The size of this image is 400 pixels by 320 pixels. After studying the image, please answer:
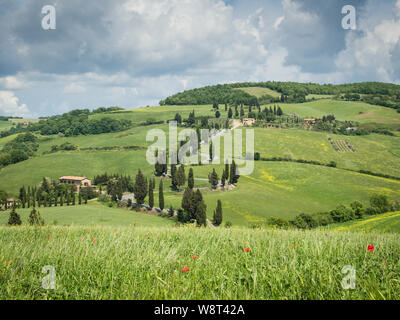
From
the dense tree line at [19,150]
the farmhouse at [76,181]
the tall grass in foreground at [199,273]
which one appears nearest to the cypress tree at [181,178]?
the farmhouse at [76,181]

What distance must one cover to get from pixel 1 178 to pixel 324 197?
131094 millimetres

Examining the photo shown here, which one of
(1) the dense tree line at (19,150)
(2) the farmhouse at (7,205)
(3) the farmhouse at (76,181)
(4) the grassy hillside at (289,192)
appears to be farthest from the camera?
(1) the dense tree line at (19,150)

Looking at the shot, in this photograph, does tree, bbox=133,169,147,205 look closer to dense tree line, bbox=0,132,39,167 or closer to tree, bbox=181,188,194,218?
tree, bbox=181,188,194,218

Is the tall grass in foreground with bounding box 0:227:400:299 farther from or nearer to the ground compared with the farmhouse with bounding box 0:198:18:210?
farther from the ground

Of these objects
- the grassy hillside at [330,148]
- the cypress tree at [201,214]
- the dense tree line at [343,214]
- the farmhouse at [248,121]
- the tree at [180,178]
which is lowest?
the dense tree line at [343,214]

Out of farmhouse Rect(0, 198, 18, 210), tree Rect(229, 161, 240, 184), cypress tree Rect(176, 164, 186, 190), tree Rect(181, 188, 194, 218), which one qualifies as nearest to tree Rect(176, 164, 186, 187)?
cypress tree Rect(176, 164, 186, 190)

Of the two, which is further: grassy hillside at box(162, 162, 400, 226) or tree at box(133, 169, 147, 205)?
tree at box(133, 169, 147, 205)

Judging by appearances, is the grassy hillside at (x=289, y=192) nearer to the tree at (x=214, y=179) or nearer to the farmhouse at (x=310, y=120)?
the tree at (x=214, y=179)

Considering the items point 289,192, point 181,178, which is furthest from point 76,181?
point 289,192

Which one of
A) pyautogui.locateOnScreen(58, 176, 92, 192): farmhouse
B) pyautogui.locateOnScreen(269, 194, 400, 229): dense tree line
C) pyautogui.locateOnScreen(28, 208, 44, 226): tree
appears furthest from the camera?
pyautogui.locateOnScreen(58, 176, 92, 192): farmhouse


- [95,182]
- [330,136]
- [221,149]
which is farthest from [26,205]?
[330,136]

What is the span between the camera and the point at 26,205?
9138cm

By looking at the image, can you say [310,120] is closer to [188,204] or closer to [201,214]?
[188,204]
